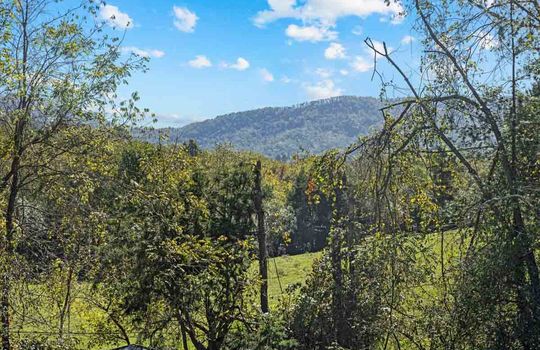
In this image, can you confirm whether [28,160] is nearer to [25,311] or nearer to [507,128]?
[25,311]

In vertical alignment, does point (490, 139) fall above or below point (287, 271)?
above

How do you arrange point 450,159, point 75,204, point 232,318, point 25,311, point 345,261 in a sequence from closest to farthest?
point 450,159, point 25,311, point 75,204, point 345,261, point 232,318

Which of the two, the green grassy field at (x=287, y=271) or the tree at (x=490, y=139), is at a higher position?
the tree at (x=490, y=139)

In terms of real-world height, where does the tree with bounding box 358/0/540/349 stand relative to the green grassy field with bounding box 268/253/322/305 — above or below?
above

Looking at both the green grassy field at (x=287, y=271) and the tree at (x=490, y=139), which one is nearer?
the tree at (x=490, y=139)

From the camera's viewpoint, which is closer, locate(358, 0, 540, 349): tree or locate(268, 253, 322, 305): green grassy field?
locate(358, 0, 540, 349): tree

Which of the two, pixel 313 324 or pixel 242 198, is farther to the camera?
pixel 242 198

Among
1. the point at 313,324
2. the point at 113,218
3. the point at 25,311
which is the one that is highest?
the point at 113,218

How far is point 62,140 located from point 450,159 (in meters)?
7.00

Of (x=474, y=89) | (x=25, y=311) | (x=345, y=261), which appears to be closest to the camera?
(x=474, y=89)

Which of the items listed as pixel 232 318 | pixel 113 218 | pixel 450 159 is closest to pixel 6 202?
pixel 113 218

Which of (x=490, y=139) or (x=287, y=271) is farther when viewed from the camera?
(x=287, y=271)

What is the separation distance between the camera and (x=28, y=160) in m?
9.48

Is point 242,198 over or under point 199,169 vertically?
under
